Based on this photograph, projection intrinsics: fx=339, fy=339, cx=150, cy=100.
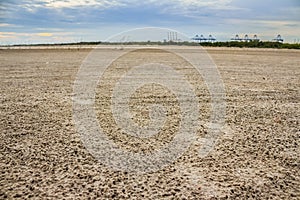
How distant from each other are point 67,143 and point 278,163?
1850mm

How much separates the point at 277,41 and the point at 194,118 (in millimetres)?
47256

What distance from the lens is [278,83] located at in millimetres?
7629

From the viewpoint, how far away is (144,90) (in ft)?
20.4

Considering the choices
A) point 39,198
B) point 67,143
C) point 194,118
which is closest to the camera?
point 39,198

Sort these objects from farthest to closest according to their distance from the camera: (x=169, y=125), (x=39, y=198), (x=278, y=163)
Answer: (x=169, y=125) → (x=278, y=163) → (x=39, y=198)

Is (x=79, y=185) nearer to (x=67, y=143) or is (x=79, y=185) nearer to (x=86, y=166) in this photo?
(x=86, y=166)

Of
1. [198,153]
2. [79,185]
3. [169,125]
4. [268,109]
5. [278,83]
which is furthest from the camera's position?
[278,83]

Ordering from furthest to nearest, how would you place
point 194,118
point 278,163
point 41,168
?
point 194,118, point 278,163, point 41,168

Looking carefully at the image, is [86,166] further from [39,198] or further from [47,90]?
[47,90]

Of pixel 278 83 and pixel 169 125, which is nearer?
pixel 169 125

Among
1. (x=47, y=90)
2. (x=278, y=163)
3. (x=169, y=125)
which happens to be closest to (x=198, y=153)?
(x=278, y=163)

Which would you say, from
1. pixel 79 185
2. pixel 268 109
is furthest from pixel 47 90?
pixel 79 185

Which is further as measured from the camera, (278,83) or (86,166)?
(278,83)

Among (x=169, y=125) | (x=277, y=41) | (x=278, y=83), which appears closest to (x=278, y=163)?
(x=169, y=125)
